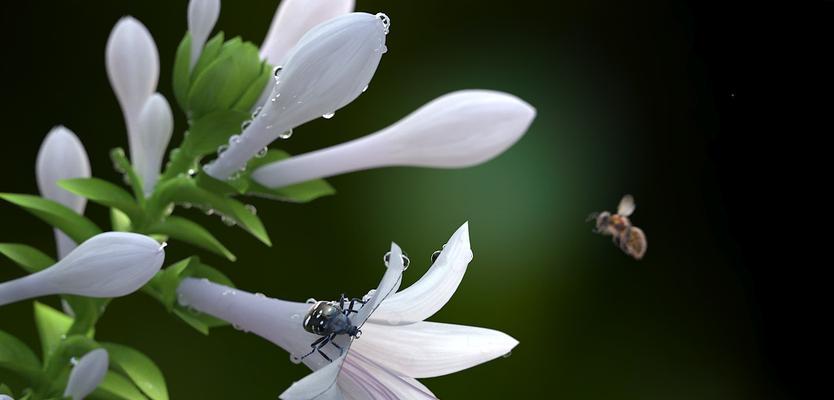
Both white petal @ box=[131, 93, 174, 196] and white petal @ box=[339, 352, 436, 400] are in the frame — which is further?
white petal @ box=[131, 93, 174, 196]

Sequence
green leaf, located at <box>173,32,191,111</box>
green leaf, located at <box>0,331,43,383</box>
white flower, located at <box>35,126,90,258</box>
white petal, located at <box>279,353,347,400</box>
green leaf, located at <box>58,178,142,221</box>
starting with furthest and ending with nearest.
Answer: white flower, located at <box>35,126,90,258</box>
green leaf, located at <box>173,32,191,111</box>
green leaf, located at <box>58,178,142,221</box>
green leaf, located at <box>0,331,43,383</box>
white petal, located at <box>279,353,347,400</box>

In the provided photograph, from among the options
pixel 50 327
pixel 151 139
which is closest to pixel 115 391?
pixel 50 327

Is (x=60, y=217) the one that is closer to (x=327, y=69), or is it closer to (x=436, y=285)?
(x=327, y=69)

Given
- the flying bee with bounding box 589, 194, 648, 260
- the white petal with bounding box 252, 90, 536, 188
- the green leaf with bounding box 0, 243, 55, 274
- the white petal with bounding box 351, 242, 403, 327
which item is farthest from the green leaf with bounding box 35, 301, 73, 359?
the flying bee with bounding box 589, 194, 648, 260

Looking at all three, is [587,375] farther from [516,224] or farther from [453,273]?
[453,273]

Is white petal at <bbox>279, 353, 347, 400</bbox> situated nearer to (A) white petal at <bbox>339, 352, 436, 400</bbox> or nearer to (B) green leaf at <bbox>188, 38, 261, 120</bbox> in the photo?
(A) white petal at <bbox>339, 352, 436, 400</bbox>

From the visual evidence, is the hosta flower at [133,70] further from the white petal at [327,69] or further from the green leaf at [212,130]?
the white petal at [327,69]

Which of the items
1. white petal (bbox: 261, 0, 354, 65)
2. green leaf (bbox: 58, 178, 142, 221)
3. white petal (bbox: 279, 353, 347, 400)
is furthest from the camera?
white petal (bbox: 261, 0, 354, 65)
